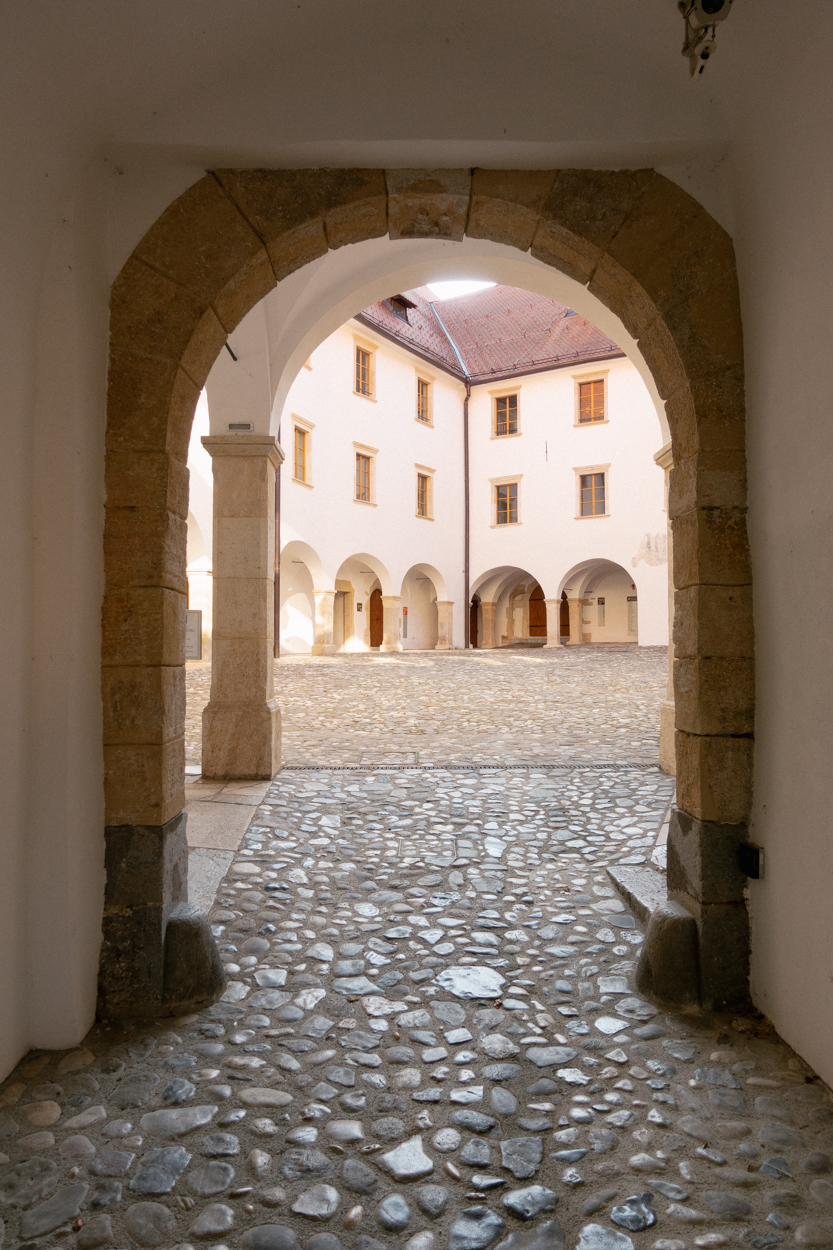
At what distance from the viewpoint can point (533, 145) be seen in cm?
229

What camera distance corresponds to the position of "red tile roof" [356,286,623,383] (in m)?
19.6

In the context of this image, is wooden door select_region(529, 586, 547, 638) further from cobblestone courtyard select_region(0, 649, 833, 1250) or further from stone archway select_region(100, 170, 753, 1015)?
stone archway select_region(100, 170, 753, 1015)

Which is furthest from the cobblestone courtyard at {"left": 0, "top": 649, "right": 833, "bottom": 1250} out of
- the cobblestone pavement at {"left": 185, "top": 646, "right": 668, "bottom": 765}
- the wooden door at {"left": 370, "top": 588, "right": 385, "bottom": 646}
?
the wooden door at {"left": 370, "top": 588, "right": 385, "bottom": 646}

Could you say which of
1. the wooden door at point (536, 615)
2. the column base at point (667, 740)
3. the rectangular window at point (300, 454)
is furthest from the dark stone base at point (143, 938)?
the wooden door at point (536, 615)

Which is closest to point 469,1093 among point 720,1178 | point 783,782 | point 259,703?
point 720,1178

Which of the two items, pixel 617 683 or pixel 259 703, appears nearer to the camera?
pixel 259 703

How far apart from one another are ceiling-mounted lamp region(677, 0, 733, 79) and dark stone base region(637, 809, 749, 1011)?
2173 mm

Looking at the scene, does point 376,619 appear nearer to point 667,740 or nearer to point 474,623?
point 474,623

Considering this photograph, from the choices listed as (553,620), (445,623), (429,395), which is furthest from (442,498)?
(553,620)

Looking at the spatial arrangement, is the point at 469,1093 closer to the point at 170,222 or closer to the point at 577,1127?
the point at 577,1127

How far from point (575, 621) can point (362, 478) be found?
28.0 ft

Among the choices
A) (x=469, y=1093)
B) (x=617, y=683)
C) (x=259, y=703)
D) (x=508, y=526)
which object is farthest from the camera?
(x=508, y=526)

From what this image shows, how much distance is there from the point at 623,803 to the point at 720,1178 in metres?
3.03

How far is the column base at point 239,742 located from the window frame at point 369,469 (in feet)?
44.7
